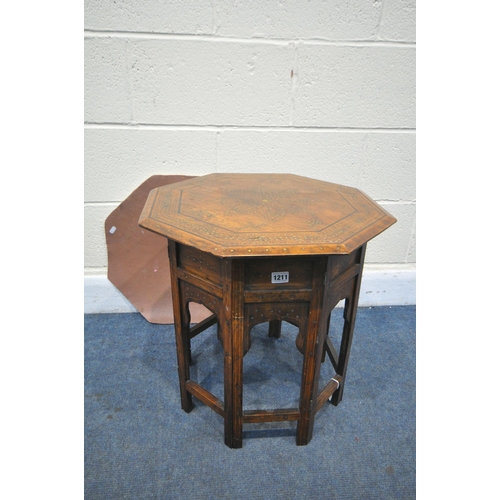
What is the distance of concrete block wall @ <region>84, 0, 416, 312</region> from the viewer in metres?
1.72

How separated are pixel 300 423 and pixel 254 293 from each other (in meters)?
0.66

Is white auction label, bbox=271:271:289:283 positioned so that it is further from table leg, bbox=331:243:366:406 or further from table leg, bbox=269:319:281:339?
table leg, bbox=269:319:281:339

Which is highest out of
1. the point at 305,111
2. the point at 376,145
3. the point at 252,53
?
the point at 252,53

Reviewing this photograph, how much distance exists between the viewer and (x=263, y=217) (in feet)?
3.96

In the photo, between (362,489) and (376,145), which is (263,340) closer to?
(362,489)

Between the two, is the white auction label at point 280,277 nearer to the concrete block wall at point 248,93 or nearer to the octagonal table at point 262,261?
the octagonal table at point 262,261

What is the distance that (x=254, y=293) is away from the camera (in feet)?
3.78

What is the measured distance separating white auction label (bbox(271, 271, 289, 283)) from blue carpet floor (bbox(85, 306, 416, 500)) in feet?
2.58

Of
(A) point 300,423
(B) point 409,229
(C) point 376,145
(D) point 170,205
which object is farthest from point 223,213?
(B) point 409,229

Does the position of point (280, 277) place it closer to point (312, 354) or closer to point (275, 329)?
point (312, 354)

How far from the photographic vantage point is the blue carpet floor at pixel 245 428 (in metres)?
1.33

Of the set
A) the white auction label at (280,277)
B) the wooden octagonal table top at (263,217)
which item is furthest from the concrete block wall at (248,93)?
the white auction label at (280,277)

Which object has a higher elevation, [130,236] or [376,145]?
[376,145]

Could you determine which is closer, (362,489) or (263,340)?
(362,489)
